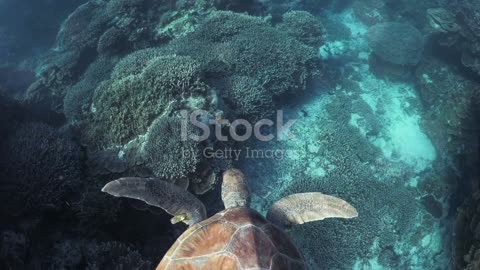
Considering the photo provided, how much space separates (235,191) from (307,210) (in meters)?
0.80

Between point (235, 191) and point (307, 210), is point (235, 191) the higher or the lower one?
the higher one

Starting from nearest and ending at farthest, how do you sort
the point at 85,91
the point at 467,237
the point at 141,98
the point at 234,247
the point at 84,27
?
1. the point at 234,247
2. the point at 141,98
3. the point at 467,237
4. the point at 85,91
5. the point at 84,27

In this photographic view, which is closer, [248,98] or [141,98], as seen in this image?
[141,98]

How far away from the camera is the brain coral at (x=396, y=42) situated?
7.85m

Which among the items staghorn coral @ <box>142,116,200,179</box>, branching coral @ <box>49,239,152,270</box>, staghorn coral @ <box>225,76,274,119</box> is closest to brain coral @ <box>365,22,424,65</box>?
staghorn coral @ <box>225,76,274,119</box>

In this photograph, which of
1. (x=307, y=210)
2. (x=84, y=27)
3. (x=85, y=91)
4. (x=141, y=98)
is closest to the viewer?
(x=307, y=210)

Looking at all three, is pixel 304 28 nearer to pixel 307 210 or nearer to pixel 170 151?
pixel 170 151

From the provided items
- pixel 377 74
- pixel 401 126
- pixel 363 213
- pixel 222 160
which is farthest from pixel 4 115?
pixel 377 74

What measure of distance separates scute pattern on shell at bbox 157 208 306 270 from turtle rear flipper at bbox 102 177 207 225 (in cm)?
44

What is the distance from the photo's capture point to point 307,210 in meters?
3.18

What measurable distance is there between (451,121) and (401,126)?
3.38 feet

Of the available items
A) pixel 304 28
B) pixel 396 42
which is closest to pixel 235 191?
pixel 304 28

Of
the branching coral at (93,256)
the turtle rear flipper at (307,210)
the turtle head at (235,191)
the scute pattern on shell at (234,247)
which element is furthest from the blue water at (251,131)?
the turtle rear flipper at (307,210)

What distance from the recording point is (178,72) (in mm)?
4027
